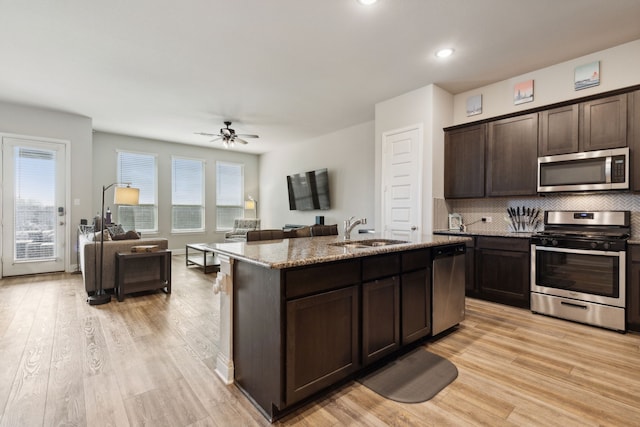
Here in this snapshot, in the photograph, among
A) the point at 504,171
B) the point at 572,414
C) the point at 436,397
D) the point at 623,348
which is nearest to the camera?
the point at 572,414

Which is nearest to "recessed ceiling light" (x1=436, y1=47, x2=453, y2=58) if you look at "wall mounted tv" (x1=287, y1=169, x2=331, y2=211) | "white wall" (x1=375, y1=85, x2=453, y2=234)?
"white wall" (x1=375, y1=85, x2=453, y2=234)

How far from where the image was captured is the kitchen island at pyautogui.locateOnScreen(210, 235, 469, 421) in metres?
1.63

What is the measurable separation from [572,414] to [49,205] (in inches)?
284

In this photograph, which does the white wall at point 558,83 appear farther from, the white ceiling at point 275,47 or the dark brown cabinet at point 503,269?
the dark brown cabinet at point 503,269

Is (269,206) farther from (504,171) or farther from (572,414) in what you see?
(572,414)

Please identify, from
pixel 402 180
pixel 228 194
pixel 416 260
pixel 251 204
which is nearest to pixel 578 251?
pixel 416 260

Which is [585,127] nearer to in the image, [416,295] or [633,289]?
[633,289]

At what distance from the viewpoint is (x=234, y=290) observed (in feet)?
6.56

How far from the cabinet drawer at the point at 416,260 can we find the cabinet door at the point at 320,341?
575 millimetres

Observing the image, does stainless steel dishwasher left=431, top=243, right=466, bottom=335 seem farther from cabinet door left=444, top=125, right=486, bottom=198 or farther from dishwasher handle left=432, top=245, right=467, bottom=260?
cabinet door left=444, top=125, right=486, bottom=198

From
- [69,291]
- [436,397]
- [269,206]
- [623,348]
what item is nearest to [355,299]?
[436,397]

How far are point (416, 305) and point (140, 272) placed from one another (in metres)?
3.61

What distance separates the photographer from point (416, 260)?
243cm

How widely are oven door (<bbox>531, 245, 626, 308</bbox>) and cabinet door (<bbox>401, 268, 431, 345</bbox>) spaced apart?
1.67 metres
